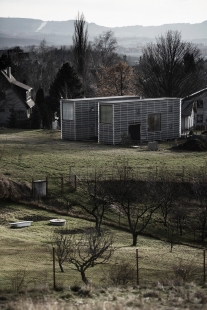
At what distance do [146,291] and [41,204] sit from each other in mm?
18414

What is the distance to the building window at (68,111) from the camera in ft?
204

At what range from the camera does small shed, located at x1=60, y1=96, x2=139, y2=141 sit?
62156mm

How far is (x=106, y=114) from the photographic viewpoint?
195ft

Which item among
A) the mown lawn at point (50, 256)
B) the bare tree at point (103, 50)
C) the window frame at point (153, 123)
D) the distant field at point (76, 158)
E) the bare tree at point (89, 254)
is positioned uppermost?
the bare tree at point (103, 50)

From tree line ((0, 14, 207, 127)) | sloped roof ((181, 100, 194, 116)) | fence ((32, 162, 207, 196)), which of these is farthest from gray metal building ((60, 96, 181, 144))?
fence ((32, 162, 207, 196))

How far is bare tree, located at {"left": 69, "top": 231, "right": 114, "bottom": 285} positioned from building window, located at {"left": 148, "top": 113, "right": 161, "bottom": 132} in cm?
3107

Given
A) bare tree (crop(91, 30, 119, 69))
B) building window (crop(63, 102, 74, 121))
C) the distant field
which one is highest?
bare tree (crop(91, 30, 119, 69))

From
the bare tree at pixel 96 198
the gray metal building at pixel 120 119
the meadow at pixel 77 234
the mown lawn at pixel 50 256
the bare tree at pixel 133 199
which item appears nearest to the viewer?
the meadow at pixel 77 234

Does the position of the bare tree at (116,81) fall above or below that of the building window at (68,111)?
above

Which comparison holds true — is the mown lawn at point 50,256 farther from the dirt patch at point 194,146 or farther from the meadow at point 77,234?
the dirt patch at point 194,146

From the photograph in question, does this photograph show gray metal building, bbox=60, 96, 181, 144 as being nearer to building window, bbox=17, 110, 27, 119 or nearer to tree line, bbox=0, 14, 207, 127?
tree line, bbox=0, 14, 207, 127

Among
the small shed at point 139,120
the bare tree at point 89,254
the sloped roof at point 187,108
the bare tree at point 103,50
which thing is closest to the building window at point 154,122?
the small shed at point 139,120

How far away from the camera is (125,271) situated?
23172 mm

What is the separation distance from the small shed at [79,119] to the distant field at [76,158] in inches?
56.9
